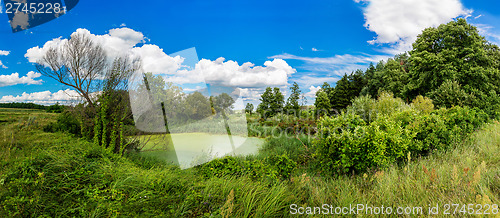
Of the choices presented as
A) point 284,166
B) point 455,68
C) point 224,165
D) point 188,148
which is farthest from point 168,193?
point 455,68

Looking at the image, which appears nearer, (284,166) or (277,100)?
(284,166)

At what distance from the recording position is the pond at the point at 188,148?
19.2 feet

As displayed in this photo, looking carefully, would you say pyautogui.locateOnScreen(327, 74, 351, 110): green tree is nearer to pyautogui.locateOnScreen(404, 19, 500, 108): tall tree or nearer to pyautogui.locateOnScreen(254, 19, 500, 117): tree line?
pyautogui.locateOnScreen(254, 19, 500, 117): tree line

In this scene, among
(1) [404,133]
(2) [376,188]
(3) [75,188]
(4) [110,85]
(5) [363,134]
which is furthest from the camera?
(4) [110,85]

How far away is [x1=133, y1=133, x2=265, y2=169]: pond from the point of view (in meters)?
5.85

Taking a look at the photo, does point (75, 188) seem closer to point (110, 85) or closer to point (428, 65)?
point (110, 85)

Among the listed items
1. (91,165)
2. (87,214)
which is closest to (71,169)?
(91,165)

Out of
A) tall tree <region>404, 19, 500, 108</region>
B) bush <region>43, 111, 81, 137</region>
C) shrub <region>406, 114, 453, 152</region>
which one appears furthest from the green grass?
tall tree <region>404, 19, 500, 108</region>

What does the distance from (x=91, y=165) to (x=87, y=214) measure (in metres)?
1.14

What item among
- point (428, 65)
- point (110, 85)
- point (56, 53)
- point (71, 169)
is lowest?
point (71, 169)

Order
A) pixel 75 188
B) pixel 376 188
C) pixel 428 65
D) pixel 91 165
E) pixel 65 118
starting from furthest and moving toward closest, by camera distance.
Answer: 1. pixel 428 65
2. pixel 65 118
3. pixel 91 165
4. pixel 376 188
5. pixel 75 188

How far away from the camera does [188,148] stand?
6352 millimetres

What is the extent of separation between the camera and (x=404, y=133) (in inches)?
196

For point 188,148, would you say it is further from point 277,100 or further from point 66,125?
point 277,100
